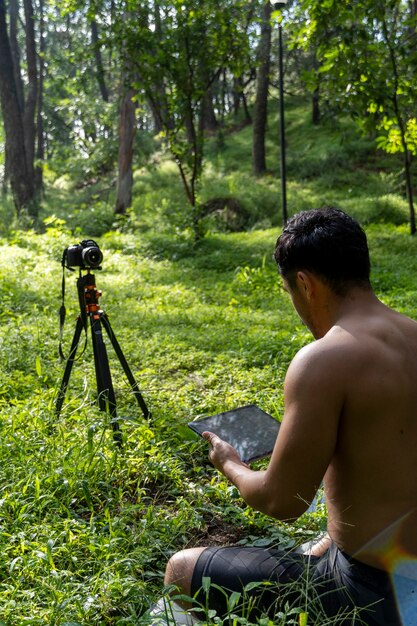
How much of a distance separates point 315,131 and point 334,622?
20092mm

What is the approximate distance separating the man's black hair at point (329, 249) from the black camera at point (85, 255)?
6.54 feet

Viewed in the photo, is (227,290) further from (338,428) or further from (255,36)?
(338,428)

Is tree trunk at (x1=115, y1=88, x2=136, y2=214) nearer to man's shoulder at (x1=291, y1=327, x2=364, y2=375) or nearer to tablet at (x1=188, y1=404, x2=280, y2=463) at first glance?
tablet at (x1=188, y1=404, x2=280, y2=463)

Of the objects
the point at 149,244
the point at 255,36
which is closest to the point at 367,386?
the point at 149,244

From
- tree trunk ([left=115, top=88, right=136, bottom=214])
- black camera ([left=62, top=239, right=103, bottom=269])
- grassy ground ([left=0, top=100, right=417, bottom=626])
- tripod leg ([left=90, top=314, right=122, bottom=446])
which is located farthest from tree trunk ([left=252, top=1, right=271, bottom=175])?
tripod leg ([left=90, top=314, right=122, bottom=446])

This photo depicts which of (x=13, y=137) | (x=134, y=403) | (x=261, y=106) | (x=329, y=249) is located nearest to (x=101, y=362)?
(x=134, y=403)

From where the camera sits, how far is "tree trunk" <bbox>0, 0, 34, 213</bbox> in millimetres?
14297

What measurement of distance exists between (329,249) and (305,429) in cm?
50

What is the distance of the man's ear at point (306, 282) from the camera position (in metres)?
1.76

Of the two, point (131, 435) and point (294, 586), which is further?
point (131, 435)

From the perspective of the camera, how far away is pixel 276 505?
69.3 inches

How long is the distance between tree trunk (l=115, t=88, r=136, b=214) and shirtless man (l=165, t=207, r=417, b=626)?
12100 mm

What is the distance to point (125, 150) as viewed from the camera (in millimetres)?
13539

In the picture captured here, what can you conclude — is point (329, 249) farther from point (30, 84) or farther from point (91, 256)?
point (30, 84)
